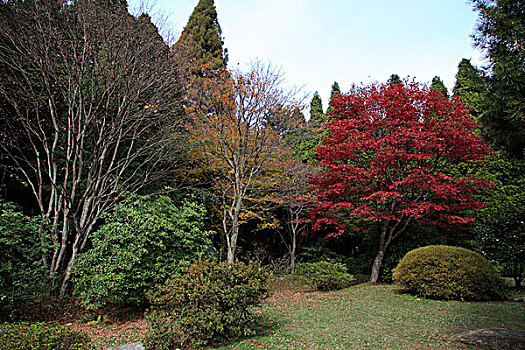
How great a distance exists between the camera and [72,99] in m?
7.90

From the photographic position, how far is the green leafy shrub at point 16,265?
5973mm

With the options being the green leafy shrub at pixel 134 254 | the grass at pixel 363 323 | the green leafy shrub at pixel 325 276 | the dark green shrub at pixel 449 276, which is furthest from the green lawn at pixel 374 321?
the green leafy shrub at pixel 134 254

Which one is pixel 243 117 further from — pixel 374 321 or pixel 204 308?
pixel 374 321

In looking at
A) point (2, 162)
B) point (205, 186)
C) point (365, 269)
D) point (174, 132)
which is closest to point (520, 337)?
point (365, 269)

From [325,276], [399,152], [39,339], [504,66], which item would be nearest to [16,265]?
[39,339]

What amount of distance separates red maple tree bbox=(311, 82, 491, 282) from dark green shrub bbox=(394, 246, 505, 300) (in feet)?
4.86

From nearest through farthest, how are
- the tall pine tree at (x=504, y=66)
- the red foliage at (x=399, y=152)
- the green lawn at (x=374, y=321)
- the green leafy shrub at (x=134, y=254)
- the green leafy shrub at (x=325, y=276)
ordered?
1. the tall pine tree at (x=504, y=66)
2. the green lawn at (x=374, y=321)
3. the green leafy shrub at (x=134, y=254)
4. the red foliage at (x=399, y=152)
5. the green leafy shrub at (x=325, y=276)

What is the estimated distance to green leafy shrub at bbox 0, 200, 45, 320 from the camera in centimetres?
597

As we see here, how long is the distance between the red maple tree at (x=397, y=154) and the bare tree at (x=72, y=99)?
5435mm

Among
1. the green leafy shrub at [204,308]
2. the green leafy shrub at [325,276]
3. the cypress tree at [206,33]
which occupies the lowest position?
the green leafy shrub at [325,276]

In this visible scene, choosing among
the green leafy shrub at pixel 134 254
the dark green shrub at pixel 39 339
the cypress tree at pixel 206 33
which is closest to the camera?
the dark green shrub at pixel 39 339

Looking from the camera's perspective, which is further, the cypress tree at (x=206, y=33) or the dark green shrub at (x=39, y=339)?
the cypress tree at (x=206, y=33)

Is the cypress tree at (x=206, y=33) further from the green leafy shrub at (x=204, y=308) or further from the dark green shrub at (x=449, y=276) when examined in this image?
the green leafy shrub at (x=204, y=308)

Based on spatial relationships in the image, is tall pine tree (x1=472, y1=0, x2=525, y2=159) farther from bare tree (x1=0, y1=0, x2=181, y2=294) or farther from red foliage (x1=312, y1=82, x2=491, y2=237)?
bare tree (x1=0, y1=0, x2=181, y2=294)
